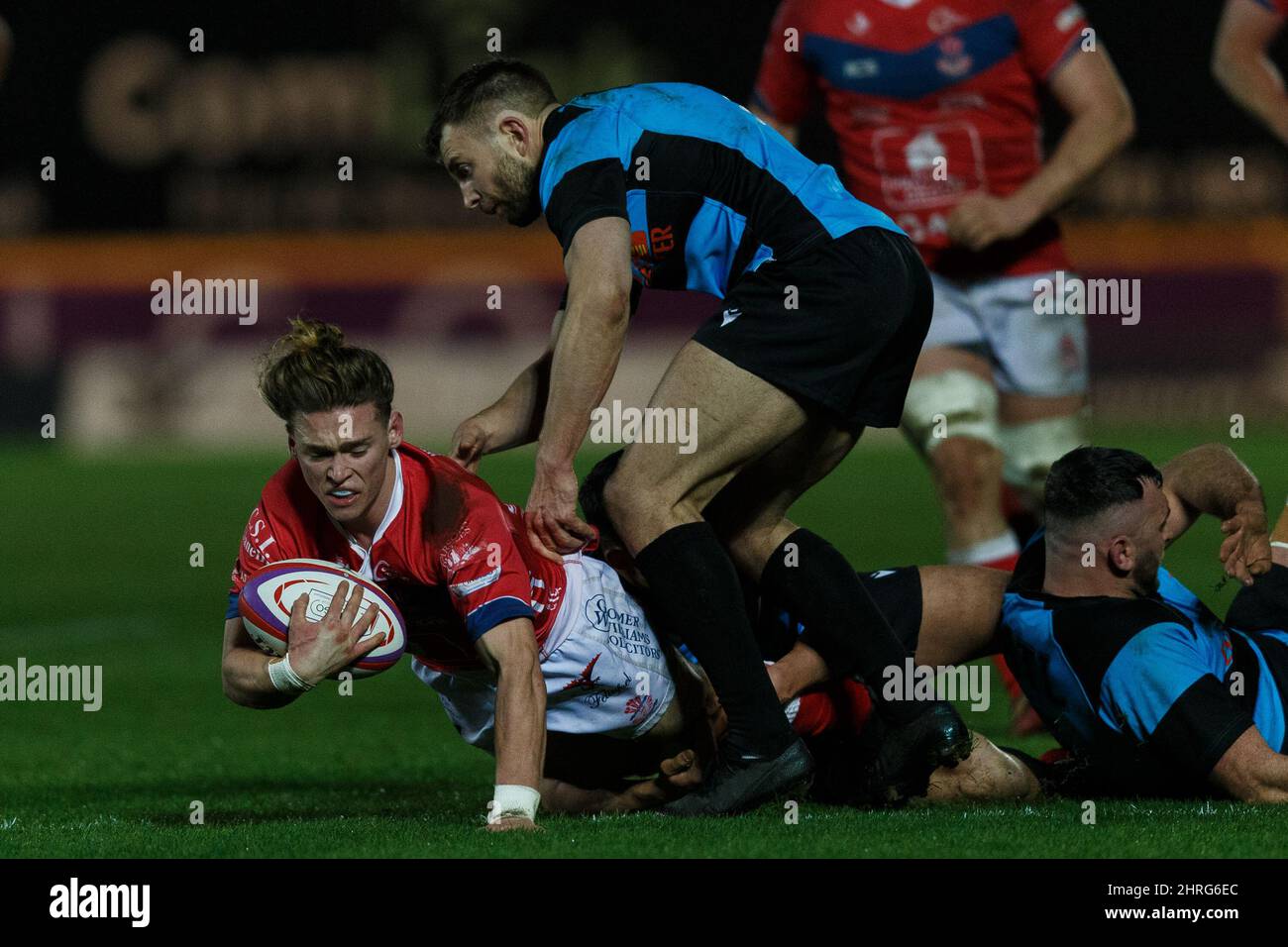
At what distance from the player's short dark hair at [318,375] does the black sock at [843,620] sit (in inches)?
42.3

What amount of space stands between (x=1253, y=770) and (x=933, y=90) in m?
3.49

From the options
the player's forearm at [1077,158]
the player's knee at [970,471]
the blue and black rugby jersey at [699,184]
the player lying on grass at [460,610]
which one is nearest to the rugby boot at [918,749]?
the player lying on grass at [460,610]

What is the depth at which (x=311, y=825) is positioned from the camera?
4.36 metres

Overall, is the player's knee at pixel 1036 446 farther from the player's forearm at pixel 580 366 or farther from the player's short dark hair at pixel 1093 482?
the player's forearm at pixel 580 366

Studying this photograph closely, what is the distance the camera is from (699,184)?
4.67 m

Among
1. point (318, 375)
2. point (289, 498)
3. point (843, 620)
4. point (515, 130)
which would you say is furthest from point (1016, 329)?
point (318, 375)

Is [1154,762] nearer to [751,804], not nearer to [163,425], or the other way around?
[751,804]

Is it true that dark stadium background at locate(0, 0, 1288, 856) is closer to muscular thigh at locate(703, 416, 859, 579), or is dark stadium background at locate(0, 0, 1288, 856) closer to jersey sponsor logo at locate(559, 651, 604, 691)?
muscular thigh at locate(703, 416, 859, 579)

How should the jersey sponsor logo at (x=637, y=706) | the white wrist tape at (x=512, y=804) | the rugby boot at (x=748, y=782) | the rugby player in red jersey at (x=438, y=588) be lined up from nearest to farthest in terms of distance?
the white wrist tape at (x=512, y=804), the rugby player in red jersey at (x=438, y=588), the rugby boot at (x=748, y=782), the jersey sponsor logo at (x=637, y=706)

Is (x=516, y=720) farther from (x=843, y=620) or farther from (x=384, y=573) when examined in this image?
(x=843, y=620)

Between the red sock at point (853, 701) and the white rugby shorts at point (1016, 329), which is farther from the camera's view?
the white rugby shorts at point (1016, 329)

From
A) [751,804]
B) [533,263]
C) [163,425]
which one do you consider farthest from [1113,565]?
[163,425]

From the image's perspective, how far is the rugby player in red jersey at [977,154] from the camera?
6.89m

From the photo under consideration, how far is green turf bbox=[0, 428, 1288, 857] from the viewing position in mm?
3953
